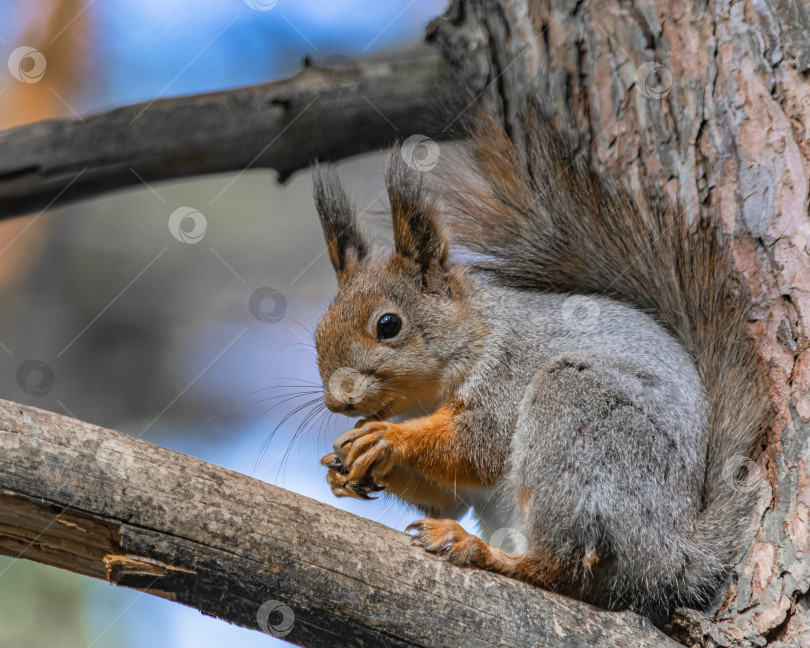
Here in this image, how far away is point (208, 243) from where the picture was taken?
14.7 ft

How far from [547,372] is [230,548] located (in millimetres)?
910

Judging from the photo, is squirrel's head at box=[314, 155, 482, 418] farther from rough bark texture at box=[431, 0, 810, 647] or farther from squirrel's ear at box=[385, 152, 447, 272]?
rough bark texture at box=[431, 0, 810, 647]

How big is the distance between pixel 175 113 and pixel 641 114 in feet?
5.46

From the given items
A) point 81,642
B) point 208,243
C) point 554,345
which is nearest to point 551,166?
point 554,345

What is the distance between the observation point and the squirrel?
5.89 feet

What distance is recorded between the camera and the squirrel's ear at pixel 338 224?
2416 millimetres

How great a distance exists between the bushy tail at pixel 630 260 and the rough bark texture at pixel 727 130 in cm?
6

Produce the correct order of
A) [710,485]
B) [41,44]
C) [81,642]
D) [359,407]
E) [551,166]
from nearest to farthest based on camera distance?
[710,485] < [359,407] < [551,166] < [81,642] < [41,44]

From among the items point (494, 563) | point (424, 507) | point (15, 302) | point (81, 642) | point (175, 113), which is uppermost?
point (175, 113)

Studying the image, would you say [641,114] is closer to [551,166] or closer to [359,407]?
[551,166]

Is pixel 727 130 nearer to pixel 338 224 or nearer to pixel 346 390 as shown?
pixel 338 224

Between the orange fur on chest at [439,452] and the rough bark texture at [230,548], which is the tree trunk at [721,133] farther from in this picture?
the orange fur on chest at [439,452]

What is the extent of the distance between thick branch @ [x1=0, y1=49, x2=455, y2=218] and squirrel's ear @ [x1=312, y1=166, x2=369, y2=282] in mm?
316

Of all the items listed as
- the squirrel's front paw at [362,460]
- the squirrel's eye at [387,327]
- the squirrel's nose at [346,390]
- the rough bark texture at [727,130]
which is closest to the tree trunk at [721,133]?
the rough bark texture at [727,130]
